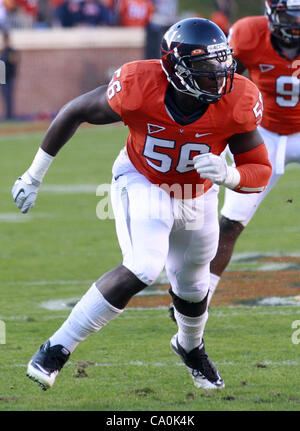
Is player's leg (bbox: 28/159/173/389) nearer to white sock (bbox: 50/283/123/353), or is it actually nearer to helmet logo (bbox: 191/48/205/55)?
white sock (bbox: 50/283/123/353)

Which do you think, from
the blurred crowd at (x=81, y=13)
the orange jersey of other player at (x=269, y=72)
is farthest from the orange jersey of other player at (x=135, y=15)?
the orange jersey of other player at (x=269, y=72)

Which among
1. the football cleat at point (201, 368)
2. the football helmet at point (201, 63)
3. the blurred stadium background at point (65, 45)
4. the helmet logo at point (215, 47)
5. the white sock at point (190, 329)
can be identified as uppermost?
the helmet logo at point (215, 47)

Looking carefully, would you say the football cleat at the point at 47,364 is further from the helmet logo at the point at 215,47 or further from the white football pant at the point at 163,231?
the helmet logo at the point at 215,47

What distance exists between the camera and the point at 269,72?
533 cm

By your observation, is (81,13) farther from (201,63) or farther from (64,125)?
(201,63)

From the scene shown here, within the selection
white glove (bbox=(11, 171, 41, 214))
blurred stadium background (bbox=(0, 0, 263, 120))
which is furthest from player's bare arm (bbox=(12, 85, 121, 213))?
blurred stadium background (bbox=(0, 0, 263, 120))

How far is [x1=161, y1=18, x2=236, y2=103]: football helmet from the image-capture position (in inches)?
146

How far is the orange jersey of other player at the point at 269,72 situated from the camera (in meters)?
5.30

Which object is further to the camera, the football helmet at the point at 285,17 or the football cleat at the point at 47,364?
the football helmet at the point at 285,17

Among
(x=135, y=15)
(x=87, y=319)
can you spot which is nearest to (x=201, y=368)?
(x=87, y=319)

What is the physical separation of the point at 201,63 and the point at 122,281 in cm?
93

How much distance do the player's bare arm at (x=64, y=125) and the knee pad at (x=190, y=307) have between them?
0.78 metres

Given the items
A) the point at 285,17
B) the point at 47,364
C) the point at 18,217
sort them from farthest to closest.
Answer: the point at 18,217 < the point at 285,17 < the point at 47,364

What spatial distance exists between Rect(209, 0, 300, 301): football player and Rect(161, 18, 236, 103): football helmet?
1.46m
